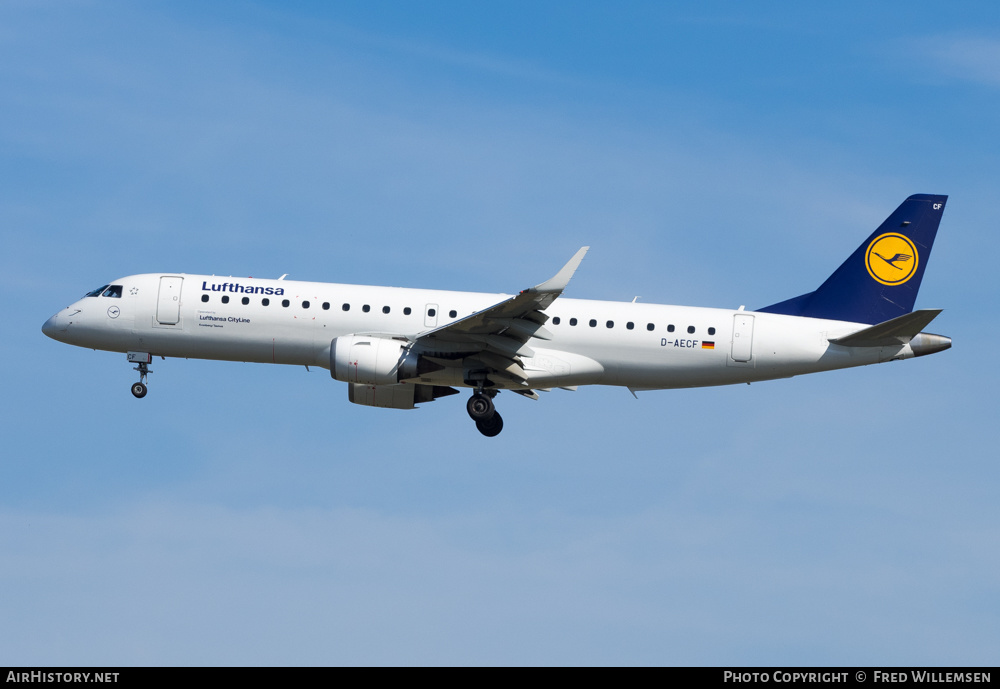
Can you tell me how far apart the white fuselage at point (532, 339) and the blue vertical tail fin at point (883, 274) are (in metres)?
0.91

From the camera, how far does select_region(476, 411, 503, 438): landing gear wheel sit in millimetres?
39875

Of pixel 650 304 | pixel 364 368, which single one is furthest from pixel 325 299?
pixel 650 304

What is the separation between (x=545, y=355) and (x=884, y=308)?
11.1 metres

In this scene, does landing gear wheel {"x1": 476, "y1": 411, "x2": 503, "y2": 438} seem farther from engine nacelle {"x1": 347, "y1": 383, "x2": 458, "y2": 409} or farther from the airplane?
engine nacelle {"x1": 347, "y1": 383, "x2": 458, "y2": 409}

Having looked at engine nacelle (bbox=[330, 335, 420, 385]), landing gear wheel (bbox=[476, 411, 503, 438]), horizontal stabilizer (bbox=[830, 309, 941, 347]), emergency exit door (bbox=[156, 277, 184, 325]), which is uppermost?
emergency exit door (bbox=[156, 277, 184, 325])

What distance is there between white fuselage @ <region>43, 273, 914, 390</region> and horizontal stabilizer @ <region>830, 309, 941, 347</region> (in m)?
0.23

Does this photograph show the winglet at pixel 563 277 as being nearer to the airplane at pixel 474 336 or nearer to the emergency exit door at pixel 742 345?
the airplane at pixel 474 336

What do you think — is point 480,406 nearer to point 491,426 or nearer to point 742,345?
point 491,426

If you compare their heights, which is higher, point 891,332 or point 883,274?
point 883,274

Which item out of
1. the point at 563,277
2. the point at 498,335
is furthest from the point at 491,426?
the point at 563,277

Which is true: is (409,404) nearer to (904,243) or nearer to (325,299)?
(325,299)

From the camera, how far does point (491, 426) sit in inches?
1571

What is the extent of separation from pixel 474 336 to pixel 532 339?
6.62ft

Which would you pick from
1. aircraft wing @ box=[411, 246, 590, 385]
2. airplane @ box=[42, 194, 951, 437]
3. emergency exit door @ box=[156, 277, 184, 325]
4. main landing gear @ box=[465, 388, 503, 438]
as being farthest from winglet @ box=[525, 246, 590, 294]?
emergency exit door @ box=[156, 277, 184, 325]
